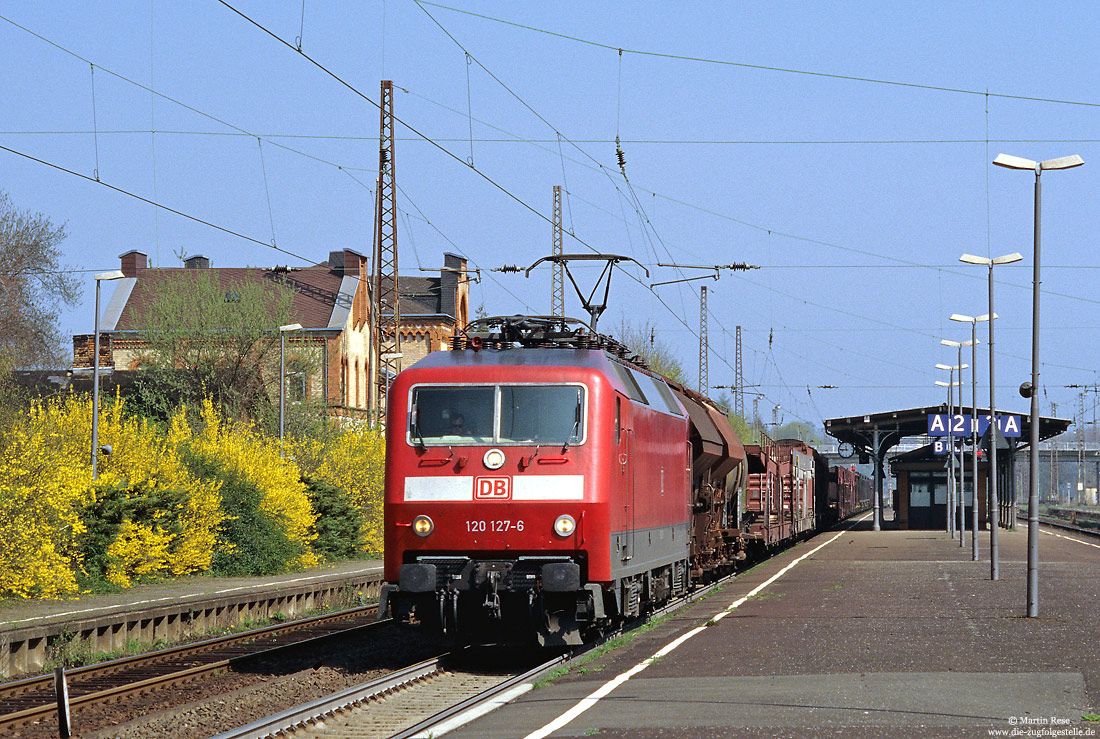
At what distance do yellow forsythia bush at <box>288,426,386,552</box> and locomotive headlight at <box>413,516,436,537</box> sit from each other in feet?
72.8

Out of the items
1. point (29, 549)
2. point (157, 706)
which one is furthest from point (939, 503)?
point (157, 706)

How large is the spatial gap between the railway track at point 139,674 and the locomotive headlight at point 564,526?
4536 mm

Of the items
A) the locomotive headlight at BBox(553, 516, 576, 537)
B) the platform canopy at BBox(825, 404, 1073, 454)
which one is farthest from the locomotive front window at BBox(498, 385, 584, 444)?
the platform canopy at BBox(825, 404, 1073, 454)

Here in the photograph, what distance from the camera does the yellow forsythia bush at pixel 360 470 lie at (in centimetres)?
3759

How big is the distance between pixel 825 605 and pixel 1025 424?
4207 centimetres

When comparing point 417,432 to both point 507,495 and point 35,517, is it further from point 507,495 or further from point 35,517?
point 35,517

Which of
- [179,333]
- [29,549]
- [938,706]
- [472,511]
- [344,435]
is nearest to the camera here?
[938,706]

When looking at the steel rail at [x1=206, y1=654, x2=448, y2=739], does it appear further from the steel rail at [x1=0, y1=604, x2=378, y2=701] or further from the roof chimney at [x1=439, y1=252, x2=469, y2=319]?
the roof chimney at [x1=439, y1=252, x2=469, y2=319]

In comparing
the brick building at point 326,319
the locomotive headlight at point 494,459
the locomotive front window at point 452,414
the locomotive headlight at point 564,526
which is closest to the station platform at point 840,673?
the locomotive headlight at point 564,526

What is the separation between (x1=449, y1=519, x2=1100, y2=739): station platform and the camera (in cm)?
1070

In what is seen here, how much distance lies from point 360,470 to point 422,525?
23.8 m

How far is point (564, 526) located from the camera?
1474 cm

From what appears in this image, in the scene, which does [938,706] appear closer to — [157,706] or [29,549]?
[157,706]

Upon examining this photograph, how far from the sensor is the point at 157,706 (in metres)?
13.5
